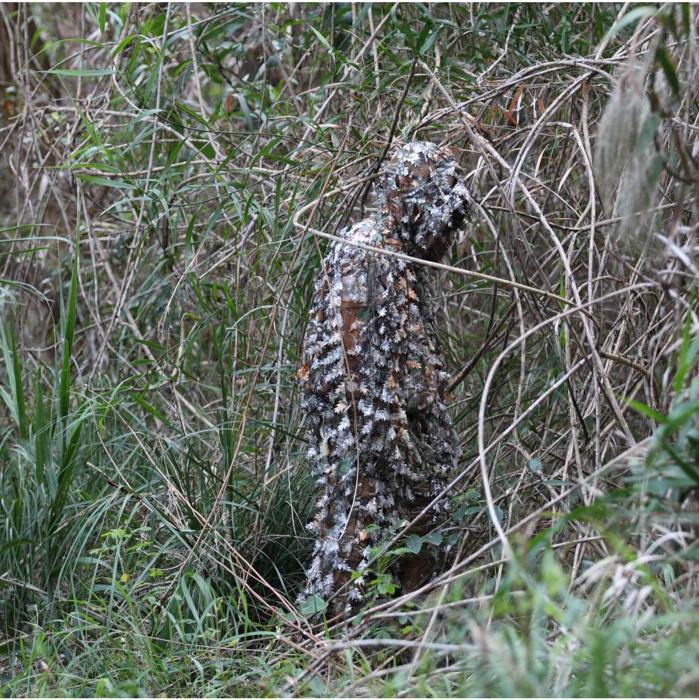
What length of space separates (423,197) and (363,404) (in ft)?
1.60

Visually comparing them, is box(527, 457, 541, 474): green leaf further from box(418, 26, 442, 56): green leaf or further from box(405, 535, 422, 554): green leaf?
box(418, 26, 442, 56): green leaf

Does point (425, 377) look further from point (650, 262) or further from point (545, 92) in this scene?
point (545, 92)

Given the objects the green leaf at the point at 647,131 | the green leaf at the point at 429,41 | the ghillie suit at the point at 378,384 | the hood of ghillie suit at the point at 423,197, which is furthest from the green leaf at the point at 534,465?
the green leaf at the point at 429,41

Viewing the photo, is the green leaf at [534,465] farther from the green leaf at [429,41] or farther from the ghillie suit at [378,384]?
the green leaf at [429,41]

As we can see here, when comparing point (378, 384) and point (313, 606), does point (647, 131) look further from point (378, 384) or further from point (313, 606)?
point (313, 606)

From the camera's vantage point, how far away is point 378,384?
2037mm

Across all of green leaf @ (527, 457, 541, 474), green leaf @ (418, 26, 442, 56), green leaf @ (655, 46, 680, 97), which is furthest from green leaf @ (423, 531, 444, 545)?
green leaf @ (418, 26, 442, 56)

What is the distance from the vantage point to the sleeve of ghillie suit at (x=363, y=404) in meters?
2.03

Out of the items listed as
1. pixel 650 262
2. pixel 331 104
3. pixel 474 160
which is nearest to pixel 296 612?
pixel 650 262

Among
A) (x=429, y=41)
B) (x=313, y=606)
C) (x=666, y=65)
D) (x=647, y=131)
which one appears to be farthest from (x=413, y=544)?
(x=429, y=41)

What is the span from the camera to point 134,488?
255 cm

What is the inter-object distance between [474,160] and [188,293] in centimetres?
102

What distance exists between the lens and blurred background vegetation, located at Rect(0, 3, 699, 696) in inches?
61.1

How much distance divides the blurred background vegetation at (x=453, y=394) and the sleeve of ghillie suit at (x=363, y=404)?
0.09 m
